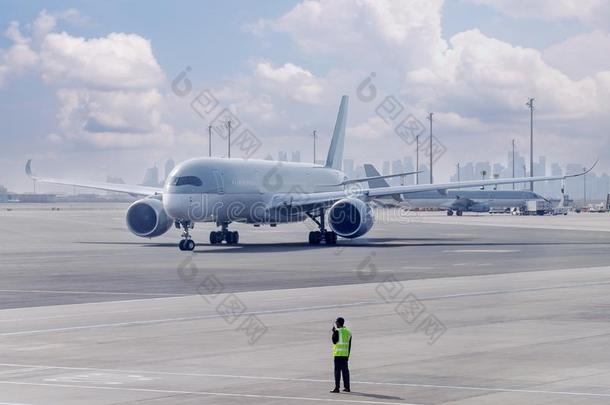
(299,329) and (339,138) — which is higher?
(339,138)

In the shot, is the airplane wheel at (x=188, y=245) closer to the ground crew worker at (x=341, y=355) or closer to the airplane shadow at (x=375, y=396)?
the ground crew worker at (x=341, y=355)

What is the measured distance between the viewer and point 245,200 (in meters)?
64.1

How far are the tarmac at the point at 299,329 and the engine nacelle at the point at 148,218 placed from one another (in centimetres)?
1257

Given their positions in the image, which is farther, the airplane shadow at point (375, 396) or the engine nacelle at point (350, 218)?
the engine nacelle at point (350, 218)

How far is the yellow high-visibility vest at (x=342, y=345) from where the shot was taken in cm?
1712

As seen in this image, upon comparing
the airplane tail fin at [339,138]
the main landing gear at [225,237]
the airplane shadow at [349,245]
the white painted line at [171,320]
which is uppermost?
the airplane tail fin at [339,138]

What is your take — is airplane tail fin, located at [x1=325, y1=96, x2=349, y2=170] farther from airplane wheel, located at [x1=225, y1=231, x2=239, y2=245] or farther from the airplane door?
the airplane door

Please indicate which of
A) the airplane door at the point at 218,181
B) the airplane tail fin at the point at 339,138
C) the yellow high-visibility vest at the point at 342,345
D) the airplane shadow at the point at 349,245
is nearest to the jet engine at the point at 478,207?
the airplane tail fin at the point at 339,138

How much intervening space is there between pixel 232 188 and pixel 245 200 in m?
1.66

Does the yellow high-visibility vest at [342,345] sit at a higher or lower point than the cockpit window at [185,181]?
lower

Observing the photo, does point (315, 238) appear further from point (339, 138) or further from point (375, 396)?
point (375, 396)

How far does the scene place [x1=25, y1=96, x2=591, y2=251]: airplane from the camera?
2354 inches

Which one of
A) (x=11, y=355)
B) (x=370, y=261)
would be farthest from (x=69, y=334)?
(x=370, y=261)

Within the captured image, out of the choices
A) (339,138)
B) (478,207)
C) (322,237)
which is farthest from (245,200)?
(478,207)
